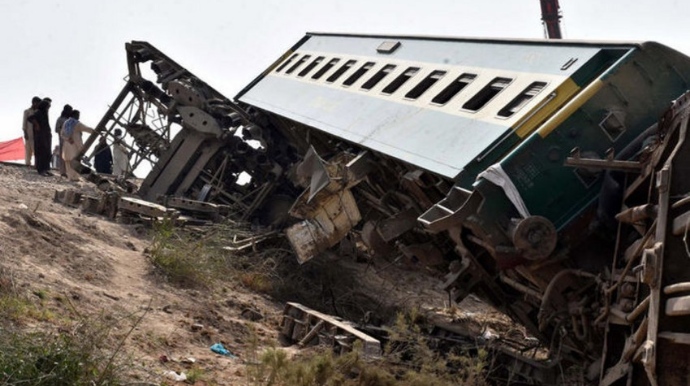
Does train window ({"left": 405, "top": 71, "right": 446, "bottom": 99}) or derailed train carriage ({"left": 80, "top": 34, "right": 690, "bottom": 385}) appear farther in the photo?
train window ({"left": 405, "top": 71, "right": 446, "bottom": 99})

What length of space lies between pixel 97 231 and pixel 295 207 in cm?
349

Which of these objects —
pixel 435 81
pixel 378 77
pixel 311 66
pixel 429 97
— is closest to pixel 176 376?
pixel 429 97

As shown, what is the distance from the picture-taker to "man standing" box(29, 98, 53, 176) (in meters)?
21.3

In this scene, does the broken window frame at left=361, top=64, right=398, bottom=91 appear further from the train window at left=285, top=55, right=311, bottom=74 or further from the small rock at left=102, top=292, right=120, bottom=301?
the small rock at left=102, top=292, right=120, bottom=301

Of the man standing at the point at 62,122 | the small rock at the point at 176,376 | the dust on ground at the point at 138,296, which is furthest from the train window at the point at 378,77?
the man standing at the point at 62,122

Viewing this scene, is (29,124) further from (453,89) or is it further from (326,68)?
(453,89)

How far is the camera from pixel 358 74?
17.1 metres

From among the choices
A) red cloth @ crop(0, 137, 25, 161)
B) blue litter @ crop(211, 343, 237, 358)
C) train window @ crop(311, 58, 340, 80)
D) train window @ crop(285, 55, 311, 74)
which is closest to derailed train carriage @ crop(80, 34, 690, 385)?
train window @ crop(311, 58, 340, 80)

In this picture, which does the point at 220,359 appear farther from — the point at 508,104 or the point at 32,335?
the point at 508,104

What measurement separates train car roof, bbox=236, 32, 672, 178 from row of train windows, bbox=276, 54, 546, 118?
7cm

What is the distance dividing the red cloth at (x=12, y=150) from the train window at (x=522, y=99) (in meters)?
20.0

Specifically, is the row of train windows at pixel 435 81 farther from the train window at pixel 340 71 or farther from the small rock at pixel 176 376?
the small rock at pixel 176 376

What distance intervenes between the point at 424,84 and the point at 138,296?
180 inches

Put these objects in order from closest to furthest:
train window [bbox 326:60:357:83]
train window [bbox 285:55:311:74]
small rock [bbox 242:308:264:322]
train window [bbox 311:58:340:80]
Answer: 1. small rock [bbox 242:308:264:322]
2. train window [bbox 326:60:357:83]
3. train window [bbox 311:58:340:80]
4. train window [bbox 285:55:311:74]
